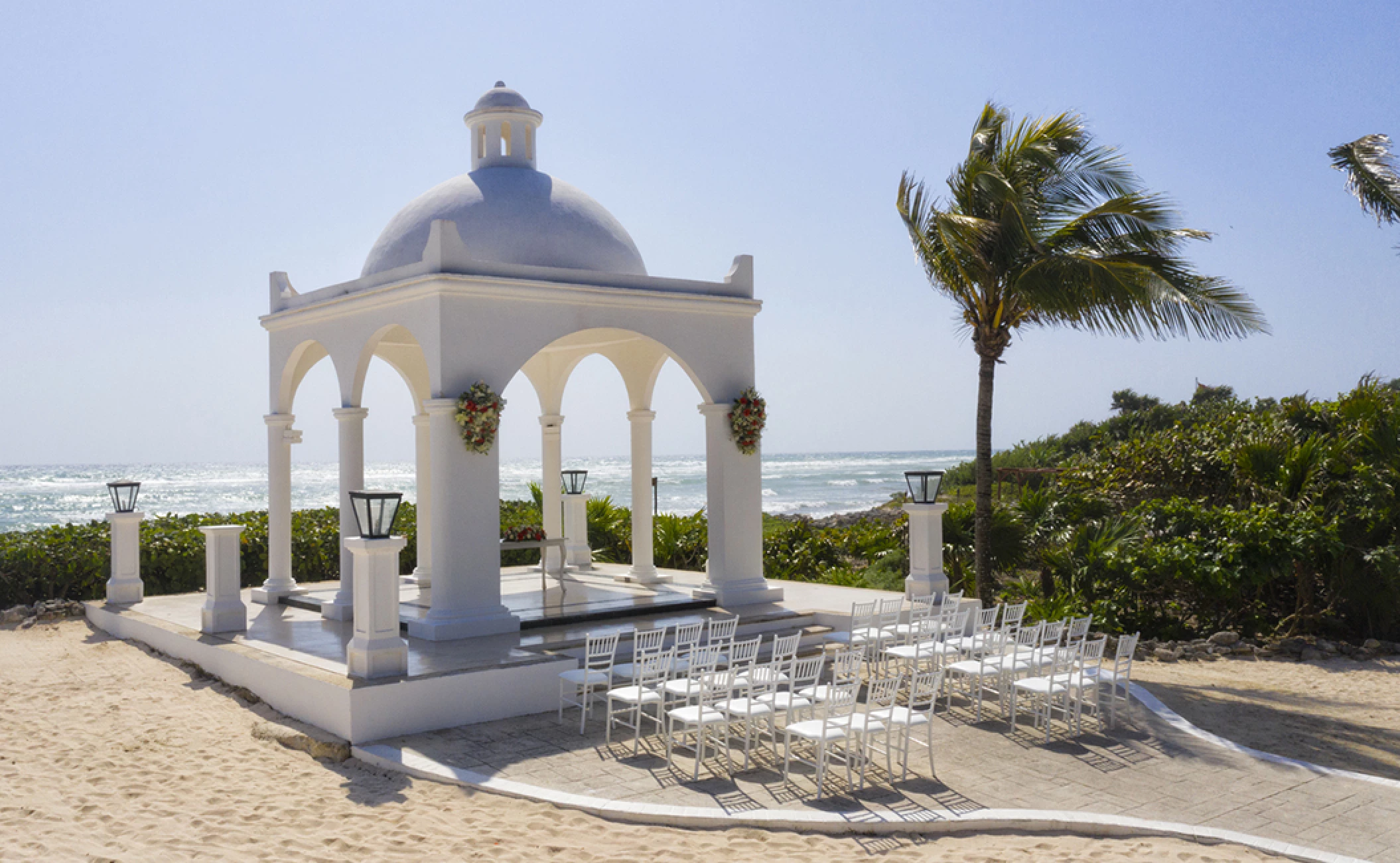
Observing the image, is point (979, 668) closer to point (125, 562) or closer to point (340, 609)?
point (340, 609)

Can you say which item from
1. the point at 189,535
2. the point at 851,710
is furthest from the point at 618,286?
the point at 189,535

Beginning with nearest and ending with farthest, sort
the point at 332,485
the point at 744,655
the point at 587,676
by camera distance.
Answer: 1. the point at 587,676
2. the point at 744,655
3. the point at 332,485

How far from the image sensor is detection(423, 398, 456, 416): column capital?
11109 mm

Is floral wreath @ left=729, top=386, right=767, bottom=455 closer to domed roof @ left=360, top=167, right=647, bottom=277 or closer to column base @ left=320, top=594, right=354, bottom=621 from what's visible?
domed roof @ left=360, top=167, right=647, bottom=277

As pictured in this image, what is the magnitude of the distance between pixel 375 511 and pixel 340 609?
4025mm

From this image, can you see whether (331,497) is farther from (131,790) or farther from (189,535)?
(131,790)

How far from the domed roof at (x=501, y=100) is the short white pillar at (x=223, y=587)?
6257mm

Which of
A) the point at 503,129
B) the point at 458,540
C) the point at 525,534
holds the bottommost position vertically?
the point at 525,534

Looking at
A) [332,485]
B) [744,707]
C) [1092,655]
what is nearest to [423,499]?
[744,707]

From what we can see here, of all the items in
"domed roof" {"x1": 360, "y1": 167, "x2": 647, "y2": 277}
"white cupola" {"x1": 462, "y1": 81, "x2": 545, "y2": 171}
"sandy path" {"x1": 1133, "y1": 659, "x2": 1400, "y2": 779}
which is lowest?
"sandy path" {"x1": 1133, "y1": 659, "x2": 1400, "y2": 779}

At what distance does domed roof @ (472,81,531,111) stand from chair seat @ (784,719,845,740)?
31.4 ft

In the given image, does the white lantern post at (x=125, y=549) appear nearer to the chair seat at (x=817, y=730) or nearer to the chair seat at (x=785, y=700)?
the chair seat at (x=785, y=700)

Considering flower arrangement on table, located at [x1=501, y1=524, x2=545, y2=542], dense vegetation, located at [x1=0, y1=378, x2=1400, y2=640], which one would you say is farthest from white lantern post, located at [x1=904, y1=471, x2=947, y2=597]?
flower arrangement on table, located at [x1=501, y1=524, x2=545, y2=542]

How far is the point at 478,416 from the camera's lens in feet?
36.6
